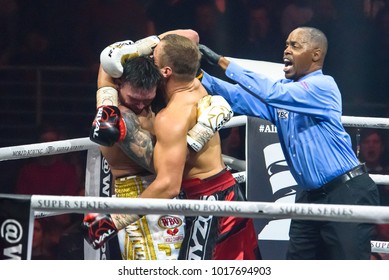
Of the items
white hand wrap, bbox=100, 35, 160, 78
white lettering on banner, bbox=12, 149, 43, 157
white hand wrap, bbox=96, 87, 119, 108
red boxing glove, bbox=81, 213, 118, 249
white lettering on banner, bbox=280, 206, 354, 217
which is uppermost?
white hand wrap, bbox=100, 35, 160, 78

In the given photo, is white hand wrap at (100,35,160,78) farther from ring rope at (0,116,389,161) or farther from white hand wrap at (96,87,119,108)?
ring rope at (0,116,389,161)

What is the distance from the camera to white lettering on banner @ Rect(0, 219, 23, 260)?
283cm

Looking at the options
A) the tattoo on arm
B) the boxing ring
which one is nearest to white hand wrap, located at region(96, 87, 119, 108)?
the tattoo on arm

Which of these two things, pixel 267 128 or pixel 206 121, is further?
pixel 267 128

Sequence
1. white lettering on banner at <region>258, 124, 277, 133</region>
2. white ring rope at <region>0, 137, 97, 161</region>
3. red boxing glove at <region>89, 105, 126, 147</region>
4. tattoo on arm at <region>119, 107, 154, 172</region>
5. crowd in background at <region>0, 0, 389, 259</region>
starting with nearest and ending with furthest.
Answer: red boxing glove at <region>89, 105, 126, 147</region> → tattoo on arm at <region>119, 107, 154, 172</region> → white ring rope at <region>0, 137, 97, 161</region> → white lettering on banner at <region>258, 124, 277, 133</region> → crowd in background at <region>0, 0, 389, 259</region>

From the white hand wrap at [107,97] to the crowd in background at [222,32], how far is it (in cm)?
192

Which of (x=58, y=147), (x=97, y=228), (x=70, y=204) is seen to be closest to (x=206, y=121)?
(x=97, y=228)

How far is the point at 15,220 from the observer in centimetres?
283

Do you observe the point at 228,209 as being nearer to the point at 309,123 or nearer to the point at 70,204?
the point at 70,204

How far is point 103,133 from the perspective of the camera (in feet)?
12.0

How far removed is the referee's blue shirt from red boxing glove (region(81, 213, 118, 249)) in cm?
120

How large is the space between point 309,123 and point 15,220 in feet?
6.55

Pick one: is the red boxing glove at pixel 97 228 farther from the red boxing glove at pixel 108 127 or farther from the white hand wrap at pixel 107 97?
the white hand wrap at pixel 107 97
